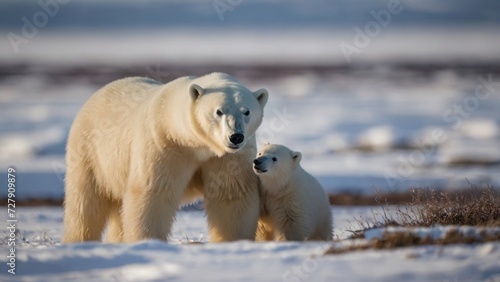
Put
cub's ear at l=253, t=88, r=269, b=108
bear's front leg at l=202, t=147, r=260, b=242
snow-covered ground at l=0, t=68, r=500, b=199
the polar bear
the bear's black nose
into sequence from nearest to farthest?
the bear's black nose < cub's ear at l=253, t=88, r=269, b=108 < bear's front leg at l=202, t=147, r=260, b=242 < the polar bear < snow-covered ground at l=0, t=68, r=500, b=199

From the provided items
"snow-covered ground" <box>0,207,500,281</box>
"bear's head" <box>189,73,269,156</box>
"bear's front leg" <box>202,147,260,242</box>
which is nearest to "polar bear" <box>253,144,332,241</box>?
"bear's front leg" <box>202,147,260,242</box>

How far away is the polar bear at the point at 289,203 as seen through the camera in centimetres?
→ 639

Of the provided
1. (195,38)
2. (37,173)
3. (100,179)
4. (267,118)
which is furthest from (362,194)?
(195,38)

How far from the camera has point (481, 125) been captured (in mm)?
18859

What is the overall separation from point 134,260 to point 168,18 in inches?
5783

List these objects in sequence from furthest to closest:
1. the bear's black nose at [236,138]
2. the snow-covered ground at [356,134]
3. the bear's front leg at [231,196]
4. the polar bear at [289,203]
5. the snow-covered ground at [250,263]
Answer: the snow-covered ground at [356,134], the polar bear at [289,203], the bear's front leg at [231,196], the bear's black nose at [236,138], the snow-covered ground at [250,263]

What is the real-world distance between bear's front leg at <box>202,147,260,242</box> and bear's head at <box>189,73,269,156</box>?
0.32 metres

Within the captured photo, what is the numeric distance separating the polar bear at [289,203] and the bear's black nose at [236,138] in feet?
3.13

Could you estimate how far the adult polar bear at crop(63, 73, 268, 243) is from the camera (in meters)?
5.48

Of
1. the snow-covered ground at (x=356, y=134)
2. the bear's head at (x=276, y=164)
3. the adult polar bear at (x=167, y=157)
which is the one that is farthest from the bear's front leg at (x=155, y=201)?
the snow-covered ground at (x=356, y=134)

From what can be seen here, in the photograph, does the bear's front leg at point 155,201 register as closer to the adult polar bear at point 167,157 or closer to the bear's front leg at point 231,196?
the adult polar bear at point 167,157

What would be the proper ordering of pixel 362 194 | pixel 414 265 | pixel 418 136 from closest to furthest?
pixel 414 265 → pixel 362 194 → pixel 418 136

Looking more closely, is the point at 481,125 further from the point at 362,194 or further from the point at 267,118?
the point at 362,194

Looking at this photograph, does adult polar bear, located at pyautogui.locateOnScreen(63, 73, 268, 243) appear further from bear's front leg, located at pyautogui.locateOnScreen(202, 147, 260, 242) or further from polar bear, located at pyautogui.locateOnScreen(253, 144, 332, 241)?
polar bear, located at pyautogui.locateOnScreen(253, 144, 332, 241)
